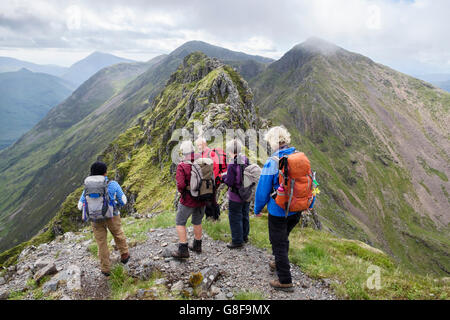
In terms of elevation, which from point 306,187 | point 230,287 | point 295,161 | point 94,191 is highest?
point 295,161

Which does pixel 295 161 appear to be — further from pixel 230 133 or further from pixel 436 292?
pixel 230 133

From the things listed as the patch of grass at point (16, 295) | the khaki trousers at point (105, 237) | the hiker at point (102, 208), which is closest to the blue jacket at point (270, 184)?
the hiker at point (102, 208)

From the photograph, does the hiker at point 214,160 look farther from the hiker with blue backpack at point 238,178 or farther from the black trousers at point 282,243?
the black trousers at point 282,243

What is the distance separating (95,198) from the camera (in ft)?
26.5

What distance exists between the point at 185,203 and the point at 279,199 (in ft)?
11.5

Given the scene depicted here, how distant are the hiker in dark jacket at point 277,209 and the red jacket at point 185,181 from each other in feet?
8.30

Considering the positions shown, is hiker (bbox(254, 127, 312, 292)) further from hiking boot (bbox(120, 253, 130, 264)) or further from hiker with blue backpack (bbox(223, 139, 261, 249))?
hiking boot (bbox(120, 253, 130, 264))

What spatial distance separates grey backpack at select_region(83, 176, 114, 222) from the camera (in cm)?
802

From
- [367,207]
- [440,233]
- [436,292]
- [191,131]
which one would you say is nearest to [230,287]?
[436,292]

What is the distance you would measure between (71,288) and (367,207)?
200m

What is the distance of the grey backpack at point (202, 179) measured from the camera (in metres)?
8.27

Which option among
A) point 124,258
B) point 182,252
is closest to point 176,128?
point 124,258

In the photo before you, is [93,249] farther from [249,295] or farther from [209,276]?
[249,295]
